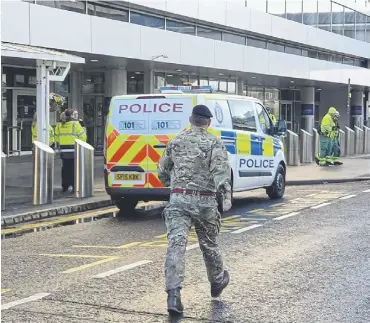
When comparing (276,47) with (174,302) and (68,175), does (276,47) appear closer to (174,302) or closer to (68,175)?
(68,175)

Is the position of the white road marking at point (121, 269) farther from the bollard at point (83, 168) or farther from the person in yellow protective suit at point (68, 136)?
the person in yellow protective suit at point (68, 136)

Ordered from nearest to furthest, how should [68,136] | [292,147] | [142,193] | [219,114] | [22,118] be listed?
[142,193] < [219,114] < [68,136] < [292,147] < [22,118]

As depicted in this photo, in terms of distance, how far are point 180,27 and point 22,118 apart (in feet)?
24.3

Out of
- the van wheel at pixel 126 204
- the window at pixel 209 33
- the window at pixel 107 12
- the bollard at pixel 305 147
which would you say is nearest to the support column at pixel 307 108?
the window at pixel 209 33

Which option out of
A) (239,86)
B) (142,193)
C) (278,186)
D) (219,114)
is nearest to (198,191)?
(142,193)

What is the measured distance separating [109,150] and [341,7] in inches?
1296

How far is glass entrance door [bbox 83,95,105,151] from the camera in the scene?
28.7 m

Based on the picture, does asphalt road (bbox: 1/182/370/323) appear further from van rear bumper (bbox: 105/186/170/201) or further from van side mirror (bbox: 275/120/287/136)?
van side mirror (bbox: 275/120/287/136)

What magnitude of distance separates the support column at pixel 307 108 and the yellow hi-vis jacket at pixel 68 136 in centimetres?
2771

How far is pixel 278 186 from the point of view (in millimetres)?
14812

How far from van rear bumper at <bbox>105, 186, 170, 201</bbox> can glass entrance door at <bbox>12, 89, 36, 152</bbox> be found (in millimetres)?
12873

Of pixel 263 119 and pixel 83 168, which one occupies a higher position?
pixel 263 119

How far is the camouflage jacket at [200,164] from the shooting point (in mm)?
6258

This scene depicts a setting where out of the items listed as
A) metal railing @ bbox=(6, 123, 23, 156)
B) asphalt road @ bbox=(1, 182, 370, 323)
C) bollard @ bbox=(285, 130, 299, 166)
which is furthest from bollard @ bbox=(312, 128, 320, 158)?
asphalt road @ bbox=(1, 182, 370, 323)
